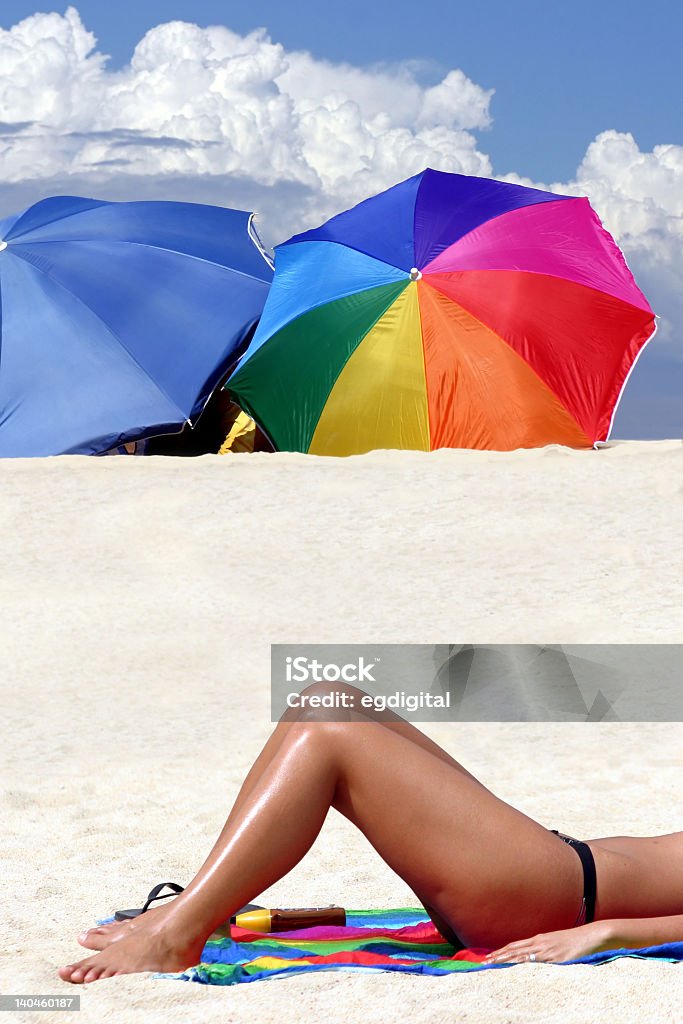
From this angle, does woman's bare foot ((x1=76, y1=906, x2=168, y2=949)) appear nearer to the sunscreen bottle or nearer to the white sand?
the white sand

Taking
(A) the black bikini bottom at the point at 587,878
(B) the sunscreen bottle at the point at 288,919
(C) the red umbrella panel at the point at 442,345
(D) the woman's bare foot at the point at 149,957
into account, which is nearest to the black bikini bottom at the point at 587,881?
(A) the black bikini bottom at the point at 587,878

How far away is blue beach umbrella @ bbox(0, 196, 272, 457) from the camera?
8.83m

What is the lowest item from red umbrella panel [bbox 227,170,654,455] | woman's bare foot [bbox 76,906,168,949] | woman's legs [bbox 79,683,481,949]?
woman's bare foot [bbox 76,906,168,949]

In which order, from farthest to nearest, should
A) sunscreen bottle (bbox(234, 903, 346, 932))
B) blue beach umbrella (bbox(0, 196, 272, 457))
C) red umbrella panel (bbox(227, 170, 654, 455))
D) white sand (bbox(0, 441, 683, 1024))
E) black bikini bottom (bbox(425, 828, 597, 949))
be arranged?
blue beach umbrella (bbox(0, 196, 272, 457)) < red umbrella panel (bbox(227, 170, 654, 455)) < sunscreen bottle (bbox(234, 903, 346, 932)) < black bikini bottom (bbox(425, 828, 597, 949)) < white sand (bbox(0, 441, 683, 1024))

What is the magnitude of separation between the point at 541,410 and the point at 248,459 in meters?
2.10

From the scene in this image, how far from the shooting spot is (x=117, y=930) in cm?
267

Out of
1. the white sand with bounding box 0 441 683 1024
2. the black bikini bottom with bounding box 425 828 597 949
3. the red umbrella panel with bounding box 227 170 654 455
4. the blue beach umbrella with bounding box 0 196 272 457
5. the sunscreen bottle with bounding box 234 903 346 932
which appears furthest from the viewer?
the blue beach umbrella with bounding box 0 196 272 457

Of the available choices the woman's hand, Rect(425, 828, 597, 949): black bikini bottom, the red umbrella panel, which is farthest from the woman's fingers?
the red umbrella panel

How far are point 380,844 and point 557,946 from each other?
0.40 meters

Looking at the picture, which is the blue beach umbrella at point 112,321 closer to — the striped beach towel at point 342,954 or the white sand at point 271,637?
the white sand at point 271,637

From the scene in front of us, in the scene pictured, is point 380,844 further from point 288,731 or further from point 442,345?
point 442,345

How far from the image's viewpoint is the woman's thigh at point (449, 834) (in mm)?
2492

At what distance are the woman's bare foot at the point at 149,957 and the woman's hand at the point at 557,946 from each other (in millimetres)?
596

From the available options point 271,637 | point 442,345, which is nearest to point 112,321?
point 442,345
